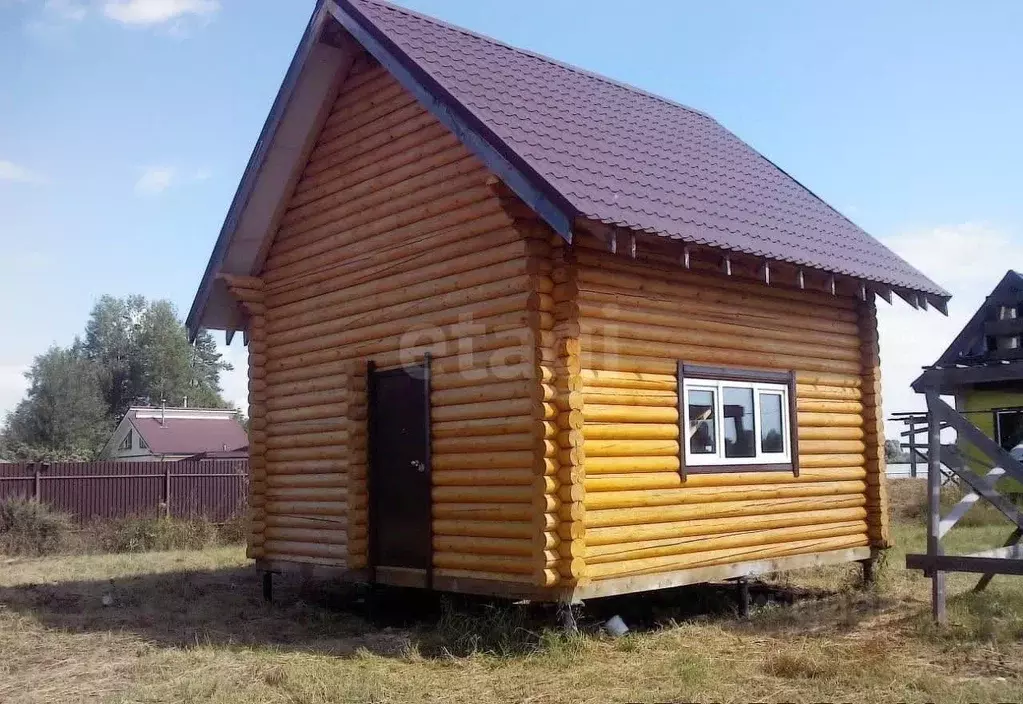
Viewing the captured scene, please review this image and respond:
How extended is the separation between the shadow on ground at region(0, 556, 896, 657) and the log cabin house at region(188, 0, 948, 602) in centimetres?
50

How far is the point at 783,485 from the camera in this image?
1104 cm

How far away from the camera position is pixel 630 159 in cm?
1040

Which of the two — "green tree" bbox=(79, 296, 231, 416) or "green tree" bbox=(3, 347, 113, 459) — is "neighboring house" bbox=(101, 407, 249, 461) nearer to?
"green tree" bbox=(3, 347, 113, 459)

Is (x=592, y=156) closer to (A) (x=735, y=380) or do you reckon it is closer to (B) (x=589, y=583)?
(A) (x=735, y=380)

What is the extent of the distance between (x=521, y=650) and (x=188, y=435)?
44.0 m

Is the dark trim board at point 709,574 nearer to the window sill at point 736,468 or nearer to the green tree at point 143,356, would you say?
the window sill at point 736,468

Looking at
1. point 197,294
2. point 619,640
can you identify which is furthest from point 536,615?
point 197,294

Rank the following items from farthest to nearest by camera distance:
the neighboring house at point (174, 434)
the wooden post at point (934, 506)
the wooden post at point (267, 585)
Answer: the neighboring house at point (174, 434), the wooden post at point (267, 585), the wooden post at point (934, 506)

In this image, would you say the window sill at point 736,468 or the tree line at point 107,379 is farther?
the tree line at point 107,379

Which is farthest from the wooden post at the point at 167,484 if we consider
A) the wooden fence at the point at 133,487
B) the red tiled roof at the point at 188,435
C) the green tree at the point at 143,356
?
the green tree at the point at 143,356

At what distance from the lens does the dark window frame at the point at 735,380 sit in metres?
9.83

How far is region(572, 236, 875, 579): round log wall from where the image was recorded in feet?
30.0

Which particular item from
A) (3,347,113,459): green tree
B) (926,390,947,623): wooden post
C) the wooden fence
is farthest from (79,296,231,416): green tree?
(926,390,947,623): wooden post

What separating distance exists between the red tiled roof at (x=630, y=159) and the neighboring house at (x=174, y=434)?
36362 millimetres
